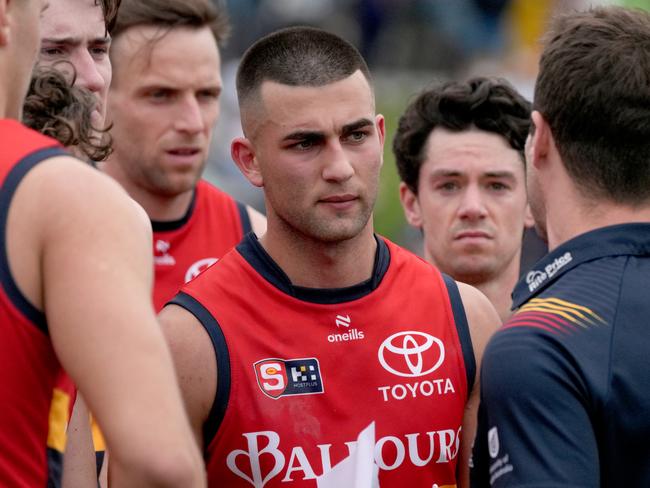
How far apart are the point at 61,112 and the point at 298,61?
970 mm

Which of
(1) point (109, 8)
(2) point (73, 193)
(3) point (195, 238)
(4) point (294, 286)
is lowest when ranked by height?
(3) point (195, 238)

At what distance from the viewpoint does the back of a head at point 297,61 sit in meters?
3.77

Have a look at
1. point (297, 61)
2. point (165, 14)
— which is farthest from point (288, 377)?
point (165, 14)

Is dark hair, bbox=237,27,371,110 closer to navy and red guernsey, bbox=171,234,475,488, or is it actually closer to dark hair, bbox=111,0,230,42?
navy and red guernsey, bbox=171,234,475,488

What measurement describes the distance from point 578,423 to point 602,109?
0.77 meters

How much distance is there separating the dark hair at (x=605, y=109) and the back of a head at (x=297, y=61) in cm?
107

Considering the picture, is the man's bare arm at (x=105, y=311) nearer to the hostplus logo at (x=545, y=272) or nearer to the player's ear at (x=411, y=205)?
the hostplus logo at (x=545, y=272)

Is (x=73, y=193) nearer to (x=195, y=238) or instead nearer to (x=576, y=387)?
(x=576, y=387)

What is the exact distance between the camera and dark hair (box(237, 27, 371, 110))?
377cm

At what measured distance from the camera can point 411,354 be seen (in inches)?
141

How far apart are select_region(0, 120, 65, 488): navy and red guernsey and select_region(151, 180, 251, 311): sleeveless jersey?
326cm

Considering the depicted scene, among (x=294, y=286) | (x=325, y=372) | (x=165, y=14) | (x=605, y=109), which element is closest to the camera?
(x=605, y=109)

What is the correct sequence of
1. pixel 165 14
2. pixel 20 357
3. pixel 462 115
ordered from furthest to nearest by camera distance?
pixel 165 14, pixel 462 115, pixel 20 357

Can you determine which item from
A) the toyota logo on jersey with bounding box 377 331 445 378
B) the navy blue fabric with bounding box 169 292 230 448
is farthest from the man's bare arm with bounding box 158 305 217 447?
the toyota logo on jersey with bounding box 377 331 445 378
